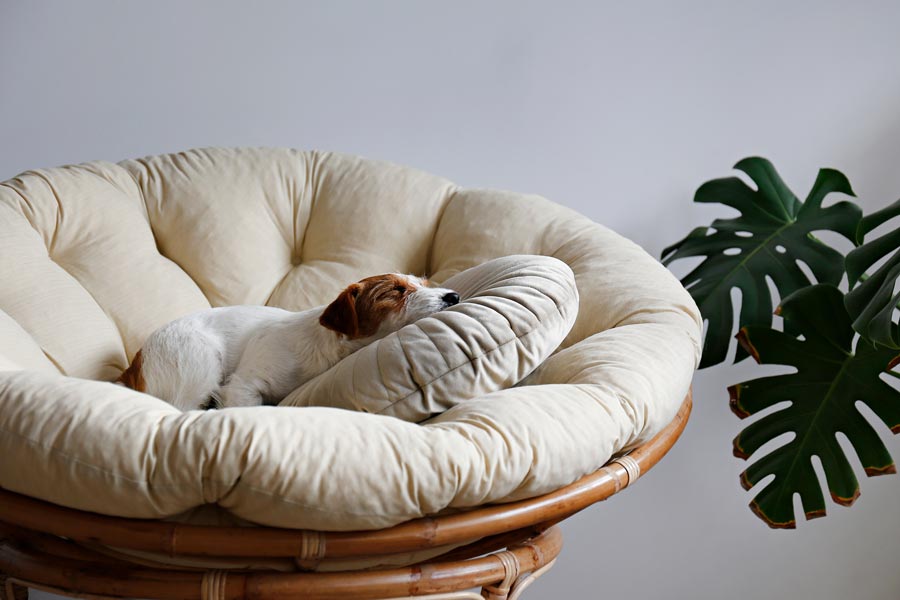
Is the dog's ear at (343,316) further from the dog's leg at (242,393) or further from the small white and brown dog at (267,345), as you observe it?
the dog's leg at (242,393)

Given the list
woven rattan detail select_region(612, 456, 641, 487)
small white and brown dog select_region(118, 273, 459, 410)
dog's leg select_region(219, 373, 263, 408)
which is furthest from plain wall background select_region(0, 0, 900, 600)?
woven rattan detail select_region(612, 456, 641, 487)

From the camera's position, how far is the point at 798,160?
88.6 inches

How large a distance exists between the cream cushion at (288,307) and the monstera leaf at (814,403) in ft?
1.01

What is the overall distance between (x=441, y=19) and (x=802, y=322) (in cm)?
115

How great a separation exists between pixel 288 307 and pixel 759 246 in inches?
42.5

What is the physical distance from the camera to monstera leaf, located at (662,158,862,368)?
192 centimetres

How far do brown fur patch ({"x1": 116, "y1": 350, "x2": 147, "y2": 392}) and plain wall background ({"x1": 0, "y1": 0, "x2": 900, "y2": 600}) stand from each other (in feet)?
2.92

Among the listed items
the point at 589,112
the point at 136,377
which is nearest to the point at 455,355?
the point at 136,377

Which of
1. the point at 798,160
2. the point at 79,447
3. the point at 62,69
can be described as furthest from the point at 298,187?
the point at 798,160

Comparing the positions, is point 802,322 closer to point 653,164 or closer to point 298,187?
point 653,164

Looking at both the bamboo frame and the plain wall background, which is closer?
the bamboo frame

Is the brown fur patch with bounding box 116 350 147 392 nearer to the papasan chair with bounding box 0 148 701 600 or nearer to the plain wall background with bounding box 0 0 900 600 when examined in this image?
the papasan chair with bounding box 0 148 701 600

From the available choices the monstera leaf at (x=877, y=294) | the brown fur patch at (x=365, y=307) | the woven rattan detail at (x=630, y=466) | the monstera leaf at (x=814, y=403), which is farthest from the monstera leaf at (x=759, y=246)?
the brown fur patch at (x=365, y=307)

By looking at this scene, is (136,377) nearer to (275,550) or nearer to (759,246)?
(275,550)
